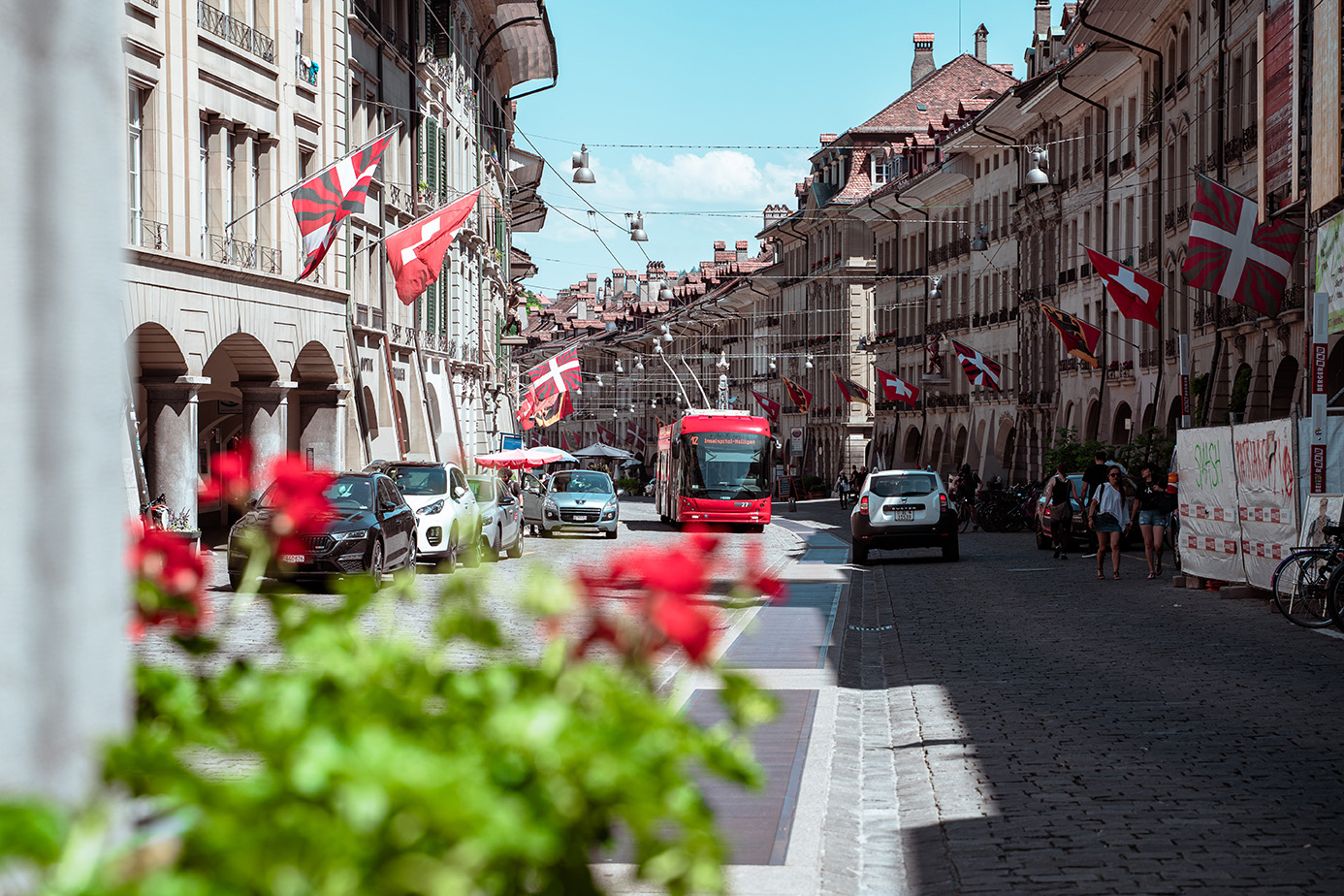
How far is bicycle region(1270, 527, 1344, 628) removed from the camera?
16.2m

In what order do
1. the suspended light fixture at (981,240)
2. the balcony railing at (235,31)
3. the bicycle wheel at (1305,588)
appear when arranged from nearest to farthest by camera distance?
the bicycle wheel at (1305,588) → the balcony railing at (235,31) → the suspended light fixture at (981,240)

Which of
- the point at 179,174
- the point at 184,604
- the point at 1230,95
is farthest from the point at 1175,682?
the point at 1230,95

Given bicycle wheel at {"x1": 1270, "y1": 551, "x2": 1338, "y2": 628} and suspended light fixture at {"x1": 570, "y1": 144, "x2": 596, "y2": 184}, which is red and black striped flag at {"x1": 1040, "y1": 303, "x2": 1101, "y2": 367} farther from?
bicycle wheel at {"x1": 1270, "y1": 551, "x2": 1338, "y2": 628}

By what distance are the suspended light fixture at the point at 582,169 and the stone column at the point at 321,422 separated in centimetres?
808

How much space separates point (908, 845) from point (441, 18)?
149ft

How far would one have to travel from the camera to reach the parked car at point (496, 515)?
1164 inches

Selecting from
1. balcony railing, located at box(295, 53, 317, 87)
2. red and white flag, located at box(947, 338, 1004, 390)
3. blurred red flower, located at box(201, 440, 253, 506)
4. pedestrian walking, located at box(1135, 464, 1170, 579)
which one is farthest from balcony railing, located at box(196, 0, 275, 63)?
blurred red flower, located at box(201, 440, 253, 506)

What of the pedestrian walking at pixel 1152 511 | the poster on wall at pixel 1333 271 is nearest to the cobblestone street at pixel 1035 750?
the poster on wall at pixel 1333 271

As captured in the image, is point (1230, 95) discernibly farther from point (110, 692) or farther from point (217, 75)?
point (110, 692)

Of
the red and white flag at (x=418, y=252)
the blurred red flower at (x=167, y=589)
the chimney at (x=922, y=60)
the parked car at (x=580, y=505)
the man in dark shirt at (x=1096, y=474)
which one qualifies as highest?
the chimney at (x=922, y=60)

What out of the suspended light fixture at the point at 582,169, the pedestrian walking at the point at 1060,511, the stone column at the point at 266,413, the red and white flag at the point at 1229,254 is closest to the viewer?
the red and white flag at the point at 1229,254

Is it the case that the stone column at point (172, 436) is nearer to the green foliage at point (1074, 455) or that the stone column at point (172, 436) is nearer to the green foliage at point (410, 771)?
Result: the green foliage at point (1074, 455)

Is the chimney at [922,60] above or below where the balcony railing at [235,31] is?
above

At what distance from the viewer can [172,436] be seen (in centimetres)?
2822
